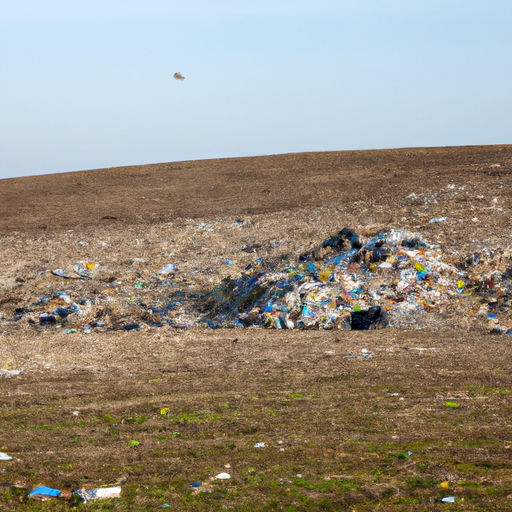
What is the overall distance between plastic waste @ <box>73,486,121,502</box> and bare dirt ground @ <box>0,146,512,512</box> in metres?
0.06

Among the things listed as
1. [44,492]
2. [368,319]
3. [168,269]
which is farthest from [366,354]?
[168,269]

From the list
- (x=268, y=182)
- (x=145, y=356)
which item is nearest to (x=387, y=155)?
(x=268, y=182)

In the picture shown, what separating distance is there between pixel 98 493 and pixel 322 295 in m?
6.25

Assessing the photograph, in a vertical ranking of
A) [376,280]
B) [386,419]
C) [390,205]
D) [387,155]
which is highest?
[387,155]

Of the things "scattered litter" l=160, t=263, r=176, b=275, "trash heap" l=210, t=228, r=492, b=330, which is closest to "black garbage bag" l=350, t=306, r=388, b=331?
"trash heap" l=210, t=228, r=492, b=330

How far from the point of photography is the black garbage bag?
32.5 ft

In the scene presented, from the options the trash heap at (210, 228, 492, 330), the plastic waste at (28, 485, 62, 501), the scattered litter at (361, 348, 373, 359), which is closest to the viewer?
the plastic waste at (28, 485, 62, 501)

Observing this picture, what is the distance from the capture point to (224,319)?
10773 mm

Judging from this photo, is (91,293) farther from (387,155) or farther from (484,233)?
(387,155)

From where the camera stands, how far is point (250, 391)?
279 inches

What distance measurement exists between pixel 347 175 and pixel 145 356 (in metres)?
13.4

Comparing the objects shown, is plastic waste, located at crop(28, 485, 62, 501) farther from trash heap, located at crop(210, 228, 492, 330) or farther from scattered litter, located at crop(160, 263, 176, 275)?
scattered litter, located at crop(160, 263, 176, 275)

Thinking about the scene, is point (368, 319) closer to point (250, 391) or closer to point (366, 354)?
point (366, 354)

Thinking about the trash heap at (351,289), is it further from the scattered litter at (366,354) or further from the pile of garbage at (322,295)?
the scattered litter at (366,354)
